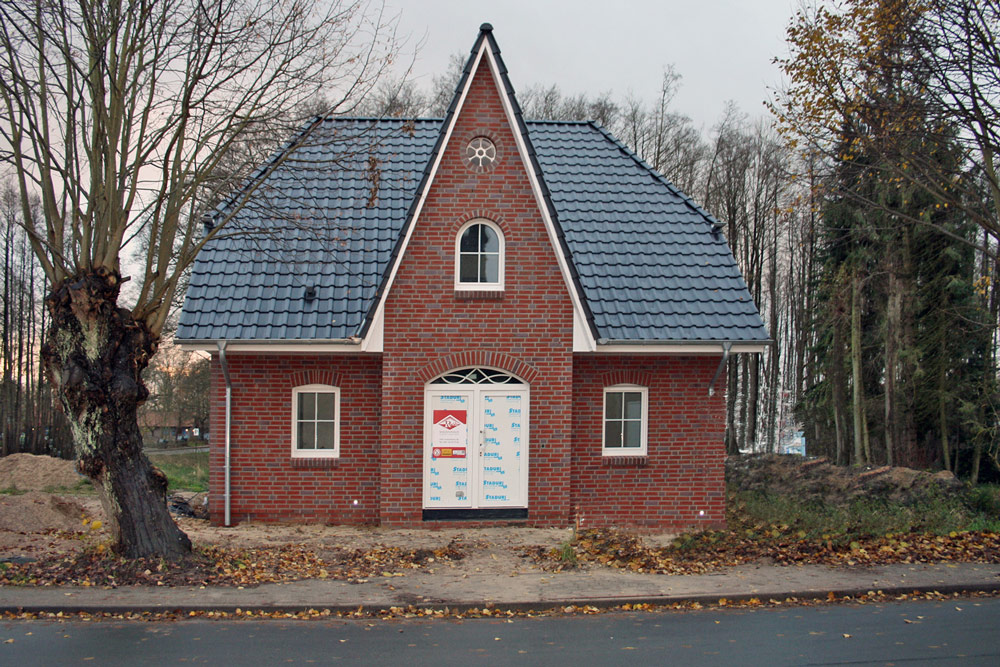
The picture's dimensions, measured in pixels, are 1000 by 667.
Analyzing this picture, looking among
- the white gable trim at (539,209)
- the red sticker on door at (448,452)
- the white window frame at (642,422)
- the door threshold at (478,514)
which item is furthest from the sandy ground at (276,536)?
the white gable trim at (539,209)

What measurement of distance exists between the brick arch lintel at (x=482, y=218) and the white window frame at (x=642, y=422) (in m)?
3.18

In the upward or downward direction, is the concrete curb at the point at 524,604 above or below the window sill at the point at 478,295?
below

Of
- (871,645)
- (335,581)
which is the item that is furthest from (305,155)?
(871,645)

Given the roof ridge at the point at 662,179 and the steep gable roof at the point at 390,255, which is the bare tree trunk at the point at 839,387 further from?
the steep gable roof at the point at 390,255

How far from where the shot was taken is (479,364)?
13.5 meters

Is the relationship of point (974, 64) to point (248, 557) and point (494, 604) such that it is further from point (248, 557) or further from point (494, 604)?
point (248, 557)

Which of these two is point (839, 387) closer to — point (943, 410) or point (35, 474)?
point (943, 410)

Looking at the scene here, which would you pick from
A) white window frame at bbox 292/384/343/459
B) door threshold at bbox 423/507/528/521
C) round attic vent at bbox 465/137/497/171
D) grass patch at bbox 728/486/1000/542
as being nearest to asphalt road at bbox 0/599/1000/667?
grass patch at bbox 728/486/1000/542

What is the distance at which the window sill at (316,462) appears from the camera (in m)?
13.7

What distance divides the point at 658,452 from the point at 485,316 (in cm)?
372

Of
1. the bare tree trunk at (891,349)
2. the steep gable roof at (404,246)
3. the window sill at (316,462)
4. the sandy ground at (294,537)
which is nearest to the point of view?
the sandy ground at (294,537)

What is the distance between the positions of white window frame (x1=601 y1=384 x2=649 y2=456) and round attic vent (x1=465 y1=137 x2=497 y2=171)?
4.17 metres

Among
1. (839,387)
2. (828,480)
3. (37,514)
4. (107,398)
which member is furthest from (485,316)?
(839,387)

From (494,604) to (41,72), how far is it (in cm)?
784
